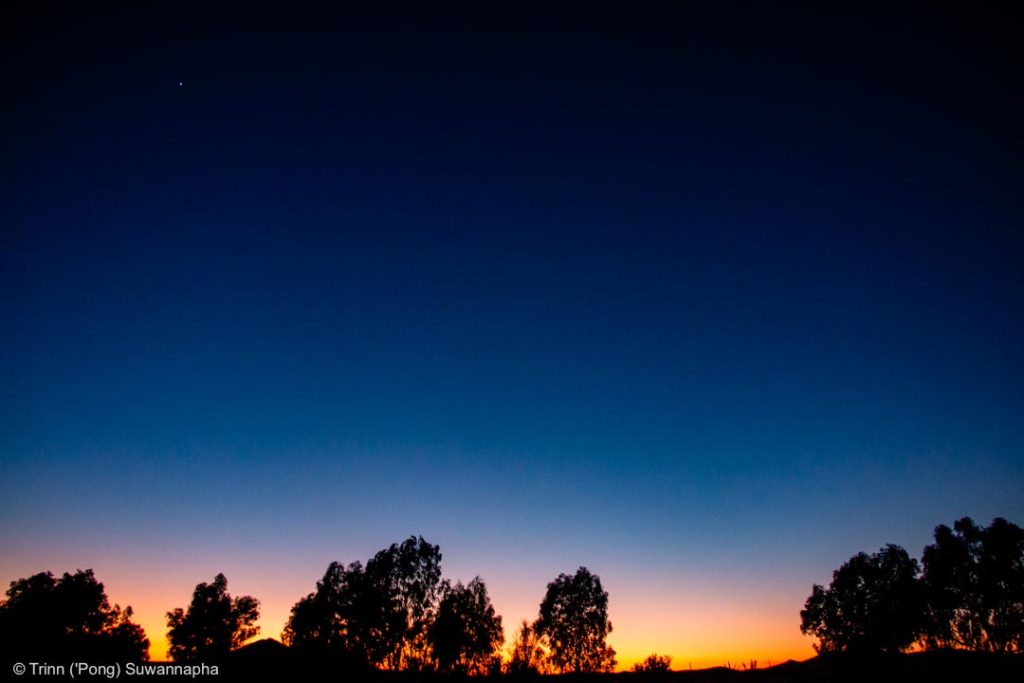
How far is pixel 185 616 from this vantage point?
3002 inches

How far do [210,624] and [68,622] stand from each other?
1927 centimetres

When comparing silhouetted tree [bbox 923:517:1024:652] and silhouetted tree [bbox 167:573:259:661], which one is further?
silhouetted tree [bbox 167:573:259:661]

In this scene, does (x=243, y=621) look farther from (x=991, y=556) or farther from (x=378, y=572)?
(x=991, y=556)

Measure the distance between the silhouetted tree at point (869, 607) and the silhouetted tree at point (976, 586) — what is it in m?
2.50

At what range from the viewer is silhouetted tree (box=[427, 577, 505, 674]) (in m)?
63.5

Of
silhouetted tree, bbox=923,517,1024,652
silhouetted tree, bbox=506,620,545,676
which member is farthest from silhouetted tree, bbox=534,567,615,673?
silhouetted tree, bbox=923,517,1024,652

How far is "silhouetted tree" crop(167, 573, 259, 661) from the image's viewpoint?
74562 mm

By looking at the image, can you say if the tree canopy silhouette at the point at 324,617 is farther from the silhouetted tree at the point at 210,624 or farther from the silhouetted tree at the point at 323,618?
the silhouetted tree at the point at 210,624

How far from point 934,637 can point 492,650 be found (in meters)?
56.2

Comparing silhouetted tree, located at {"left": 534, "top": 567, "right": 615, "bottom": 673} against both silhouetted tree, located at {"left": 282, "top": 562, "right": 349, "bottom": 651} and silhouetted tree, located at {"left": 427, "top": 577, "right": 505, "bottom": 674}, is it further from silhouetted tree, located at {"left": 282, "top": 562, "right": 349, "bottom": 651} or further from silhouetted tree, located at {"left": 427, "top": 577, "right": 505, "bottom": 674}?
silhouetted tree, located at {"left": 282, "top": 562, "right": 349, "bottom": 651}

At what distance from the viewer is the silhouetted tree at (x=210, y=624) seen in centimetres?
7456

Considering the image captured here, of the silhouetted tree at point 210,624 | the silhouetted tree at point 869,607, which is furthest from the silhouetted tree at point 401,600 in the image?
the silhouetted tree at point 869,607

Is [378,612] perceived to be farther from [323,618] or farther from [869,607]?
[869,607]

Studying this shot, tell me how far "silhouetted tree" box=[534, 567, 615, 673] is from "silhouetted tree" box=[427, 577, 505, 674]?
8304 millimetres
